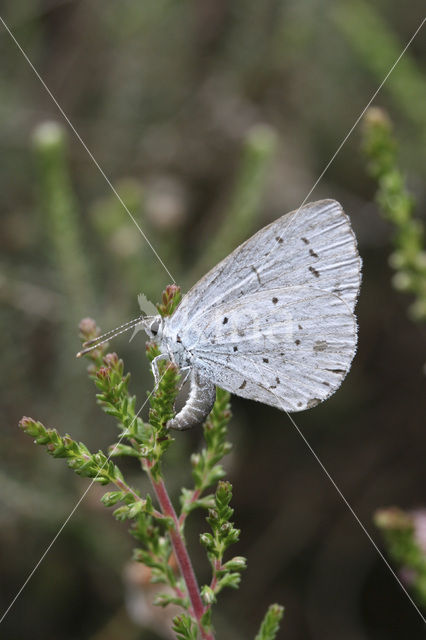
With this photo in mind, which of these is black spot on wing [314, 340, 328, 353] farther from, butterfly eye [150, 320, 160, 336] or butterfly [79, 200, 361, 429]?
butterfly eye [150, 320, 160, 336]

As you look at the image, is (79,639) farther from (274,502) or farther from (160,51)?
(160,51)

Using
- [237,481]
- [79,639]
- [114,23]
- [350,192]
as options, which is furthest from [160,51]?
[79,639]

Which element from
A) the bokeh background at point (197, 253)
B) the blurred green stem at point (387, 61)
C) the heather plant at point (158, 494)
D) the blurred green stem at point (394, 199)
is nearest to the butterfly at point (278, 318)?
the heather plant at point (158, 494)

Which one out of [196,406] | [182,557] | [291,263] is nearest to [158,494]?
[182,557]

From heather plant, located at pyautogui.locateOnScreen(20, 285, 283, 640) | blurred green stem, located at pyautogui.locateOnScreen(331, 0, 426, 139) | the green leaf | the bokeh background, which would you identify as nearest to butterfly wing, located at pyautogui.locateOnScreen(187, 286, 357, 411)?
heather plant, located at pyautogui.locateOnScreen(20, 285, 283, 640)

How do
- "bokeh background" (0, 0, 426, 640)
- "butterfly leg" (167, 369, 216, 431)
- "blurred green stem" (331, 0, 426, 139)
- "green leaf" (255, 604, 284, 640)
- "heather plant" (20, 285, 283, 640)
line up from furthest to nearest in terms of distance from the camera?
"blurred green stem" (331, 0, 426, 139) → "bokeh background" (0, 0, 426, 640) → "butterfly leg" (167, 369, 216, 431) → "green leaf" (255, 604, 284, 640) → "heather plant" (20, 285, 283, 640)

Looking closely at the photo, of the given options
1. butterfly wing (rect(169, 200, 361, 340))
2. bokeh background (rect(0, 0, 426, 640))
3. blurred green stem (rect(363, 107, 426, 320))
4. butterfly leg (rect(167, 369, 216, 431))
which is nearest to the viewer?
butterfly leg (rect(167, 369, 216, 431))
